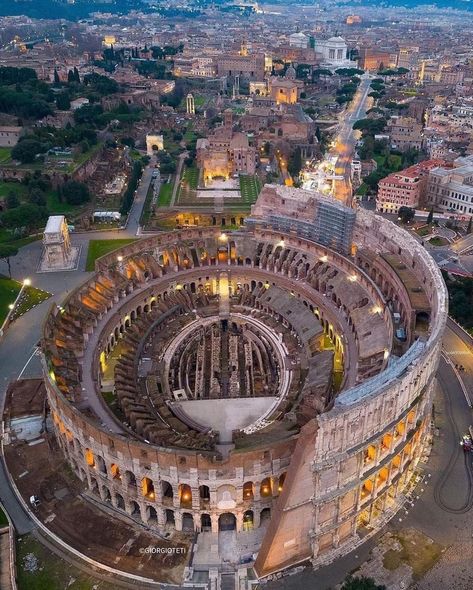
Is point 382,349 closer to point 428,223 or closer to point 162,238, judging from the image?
point 162,238

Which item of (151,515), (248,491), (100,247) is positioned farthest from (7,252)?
(248,491)

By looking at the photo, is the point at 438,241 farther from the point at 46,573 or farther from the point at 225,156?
the point at 46,573

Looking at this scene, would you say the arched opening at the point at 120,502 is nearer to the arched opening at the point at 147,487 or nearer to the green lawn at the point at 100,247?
the arched opening at the point at 147,487

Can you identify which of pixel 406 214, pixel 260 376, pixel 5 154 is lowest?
pixel 260 376

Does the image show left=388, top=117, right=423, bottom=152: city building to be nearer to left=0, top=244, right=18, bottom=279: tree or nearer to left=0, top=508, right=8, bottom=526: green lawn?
left=0, top=244, right=18, bottom=279: tree

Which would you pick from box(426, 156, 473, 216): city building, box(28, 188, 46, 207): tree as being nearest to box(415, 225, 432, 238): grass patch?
box(426, 156, 473, 216): city building
